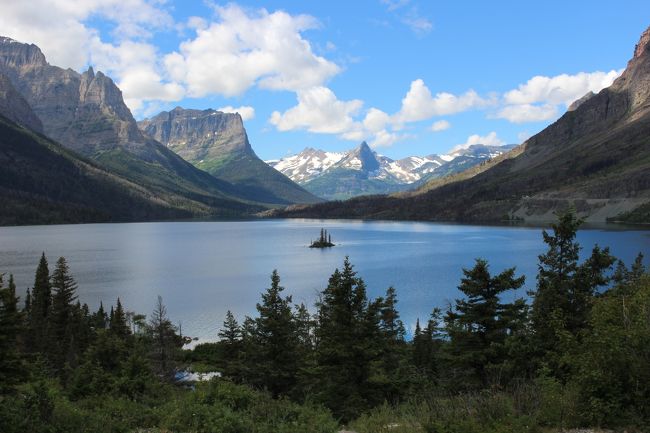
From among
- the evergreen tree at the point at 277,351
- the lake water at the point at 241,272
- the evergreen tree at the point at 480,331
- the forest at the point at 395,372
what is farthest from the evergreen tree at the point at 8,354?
the lake water at the point at 241,272

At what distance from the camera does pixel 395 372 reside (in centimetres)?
3491

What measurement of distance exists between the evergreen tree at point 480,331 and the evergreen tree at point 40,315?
49.4m

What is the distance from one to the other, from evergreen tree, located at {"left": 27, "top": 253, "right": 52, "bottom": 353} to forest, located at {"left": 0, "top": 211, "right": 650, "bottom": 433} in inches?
24.6

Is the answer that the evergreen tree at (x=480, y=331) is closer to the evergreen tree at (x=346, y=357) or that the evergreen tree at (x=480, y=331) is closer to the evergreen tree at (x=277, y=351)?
the evergreen tree at (x=346, y=357)

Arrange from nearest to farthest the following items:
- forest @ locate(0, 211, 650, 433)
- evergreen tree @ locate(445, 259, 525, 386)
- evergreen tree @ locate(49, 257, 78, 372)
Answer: forest @ locate(0, 211, 650, 433)
evergreen tree @ locate(445, 259, 525, 386)
evergreen tree @ locate(49, 257, 78, 372)

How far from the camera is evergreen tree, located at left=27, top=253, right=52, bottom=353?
199 feet

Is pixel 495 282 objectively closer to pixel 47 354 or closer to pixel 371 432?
pixel 371 432

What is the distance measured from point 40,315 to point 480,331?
61815mm

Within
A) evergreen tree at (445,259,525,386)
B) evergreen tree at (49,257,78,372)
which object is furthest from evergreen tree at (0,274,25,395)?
evergreen tree at (49,257,78,372)

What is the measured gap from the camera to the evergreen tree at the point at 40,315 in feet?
199

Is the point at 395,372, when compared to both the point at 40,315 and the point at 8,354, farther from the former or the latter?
the point at 40,315

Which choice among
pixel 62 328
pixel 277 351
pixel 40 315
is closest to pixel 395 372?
pixel 277 351

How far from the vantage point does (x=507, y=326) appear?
30312 millimetres

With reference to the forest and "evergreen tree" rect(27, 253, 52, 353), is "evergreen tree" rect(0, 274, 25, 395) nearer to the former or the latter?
the forest
